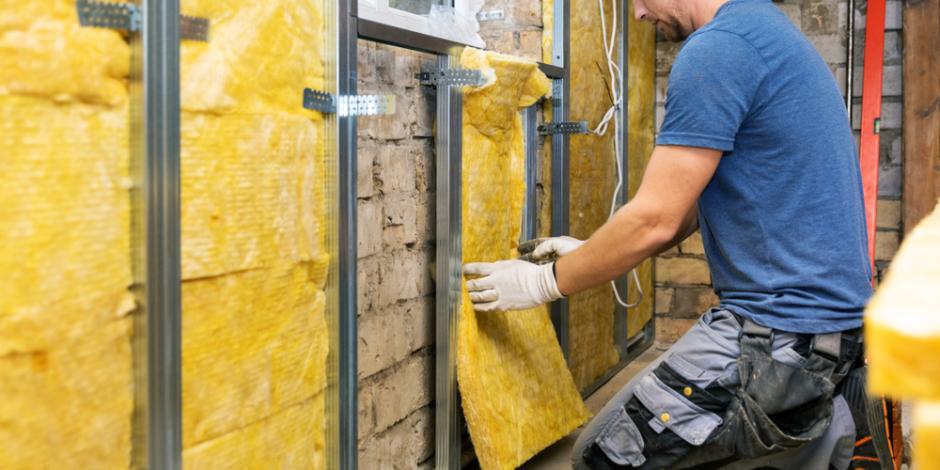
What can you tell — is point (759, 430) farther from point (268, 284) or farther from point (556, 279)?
point (268, 284)

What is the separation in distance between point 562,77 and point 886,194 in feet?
6.32

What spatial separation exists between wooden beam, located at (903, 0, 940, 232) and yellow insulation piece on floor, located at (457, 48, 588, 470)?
2.08 meters

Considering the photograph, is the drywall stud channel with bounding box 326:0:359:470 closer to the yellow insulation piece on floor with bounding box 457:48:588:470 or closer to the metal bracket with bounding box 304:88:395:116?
the metal bracket with bounding box 304:88:395:116

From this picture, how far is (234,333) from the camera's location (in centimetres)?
141

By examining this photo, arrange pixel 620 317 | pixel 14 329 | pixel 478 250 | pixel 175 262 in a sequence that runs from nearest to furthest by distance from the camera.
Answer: pixel 14 329, pixel 175 262, pixel 478 250, pixel 620 317

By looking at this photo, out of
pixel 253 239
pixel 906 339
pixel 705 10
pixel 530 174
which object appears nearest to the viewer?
pixel 906 339

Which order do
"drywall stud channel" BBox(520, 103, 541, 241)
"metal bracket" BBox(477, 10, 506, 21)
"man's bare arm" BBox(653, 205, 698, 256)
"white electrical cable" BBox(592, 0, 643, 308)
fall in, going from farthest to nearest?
"white electrical cable" BBox(592, 0, 643, 308), "metal bracket" BBox(477, 10, 506, 21), "drywall stud channel" BBox(520, 103, 541, 241), "man's bare arm" BBox(653, 205, 698, 256)

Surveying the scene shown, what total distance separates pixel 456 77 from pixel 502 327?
0.70 metres

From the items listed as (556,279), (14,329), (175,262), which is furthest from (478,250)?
(14,329)

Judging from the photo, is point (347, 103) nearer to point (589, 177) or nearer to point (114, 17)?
point (114, 17)

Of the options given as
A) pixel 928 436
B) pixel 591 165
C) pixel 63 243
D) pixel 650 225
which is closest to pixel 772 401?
pixel 650 225

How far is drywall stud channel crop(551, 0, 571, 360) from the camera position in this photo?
2.95m

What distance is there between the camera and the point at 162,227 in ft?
4.05

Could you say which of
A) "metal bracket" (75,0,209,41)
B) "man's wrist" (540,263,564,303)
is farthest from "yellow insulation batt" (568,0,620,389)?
"metal bracket" (75,0,209,41)
